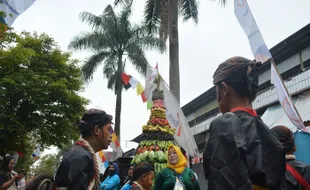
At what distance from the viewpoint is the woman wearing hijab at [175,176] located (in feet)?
16.1

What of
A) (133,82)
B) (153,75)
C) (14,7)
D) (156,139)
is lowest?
(156,139)

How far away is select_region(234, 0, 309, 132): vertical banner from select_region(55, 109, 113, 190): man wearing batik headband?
2.11m

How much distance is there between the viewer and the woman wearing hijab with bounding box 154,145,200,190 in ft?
16.1

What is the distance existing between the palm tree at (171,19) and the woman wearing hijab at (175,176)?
7.58 metres

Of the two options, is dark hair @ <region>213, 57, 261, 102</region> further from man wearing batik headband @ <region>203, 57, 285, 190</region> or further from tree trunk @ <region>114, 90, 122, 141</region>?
tree trunk @ <region>114, 90, 122, 141</region>

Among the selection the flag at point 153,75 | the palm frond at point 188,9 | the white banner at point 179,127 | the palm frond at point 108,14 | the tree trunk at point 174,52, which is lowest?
the white banner at point 179,127

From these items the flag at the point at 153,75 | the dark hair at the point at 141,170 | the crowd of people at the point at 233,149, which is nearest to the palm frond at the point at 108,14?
the flag at the point at 153,75

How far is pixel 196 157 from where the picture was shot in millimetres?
8070

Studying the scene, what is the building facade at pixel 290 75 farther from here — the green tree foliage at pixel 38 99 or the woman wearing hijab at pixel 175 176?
the green tree foliage at pixel 38 99

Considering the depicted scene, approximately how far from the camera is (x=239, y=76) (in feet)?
6.68

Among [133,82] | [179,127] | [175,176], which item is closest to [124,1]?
[133,82]

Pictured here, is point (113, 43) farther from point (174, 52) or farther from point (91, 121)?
point (91, 121)

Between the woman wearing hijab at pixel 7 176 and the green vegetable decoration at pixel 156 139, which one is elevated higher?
the green vegetable decoration at pixel 156 139

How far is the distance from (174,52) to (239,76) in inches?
464
